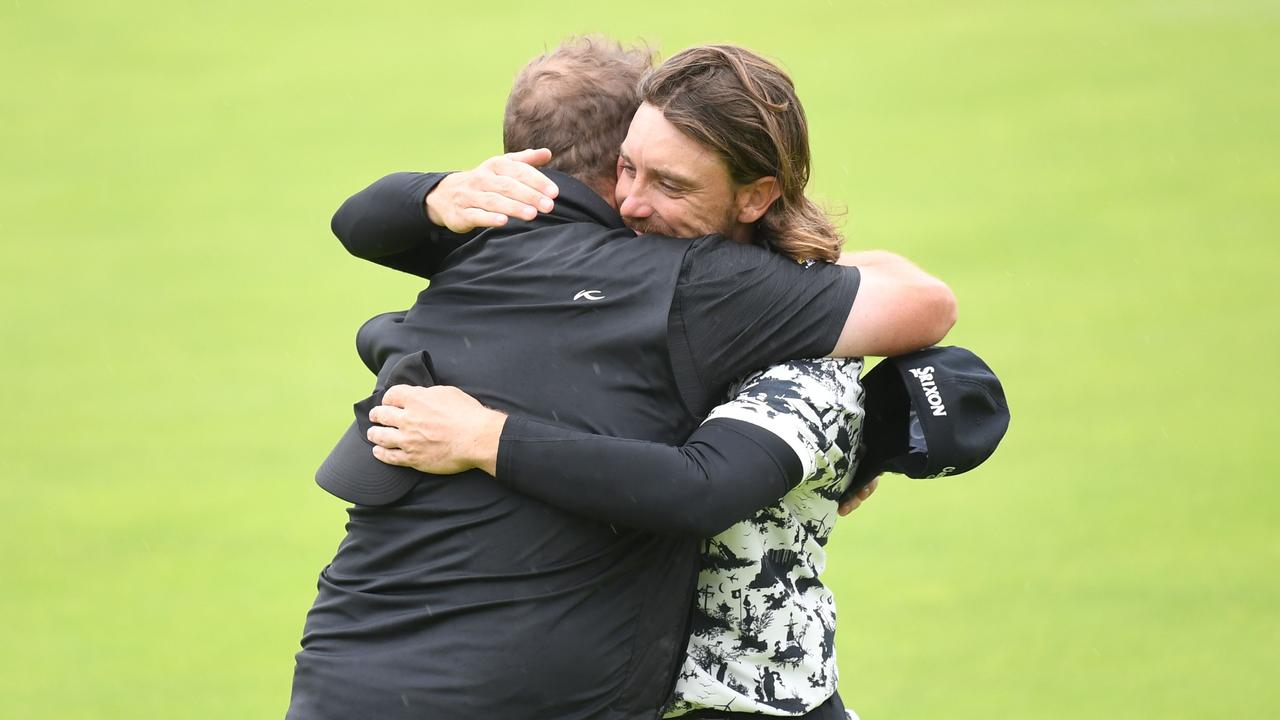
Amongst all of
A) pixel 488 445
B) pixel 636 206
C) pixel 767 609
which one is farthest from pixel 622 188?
pixel 767 609

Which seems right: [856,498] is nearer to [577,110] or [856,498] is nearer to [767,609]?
[767,609]

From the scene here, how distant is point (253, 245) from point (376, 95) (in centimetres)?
282

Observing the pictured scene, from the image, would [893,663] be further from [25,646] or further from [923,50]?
[923,50]

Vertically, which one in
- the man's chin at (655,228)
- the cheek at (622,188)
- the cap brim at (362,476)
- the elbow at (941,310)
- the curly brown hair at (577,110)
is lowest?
the cap brim at (362,476)

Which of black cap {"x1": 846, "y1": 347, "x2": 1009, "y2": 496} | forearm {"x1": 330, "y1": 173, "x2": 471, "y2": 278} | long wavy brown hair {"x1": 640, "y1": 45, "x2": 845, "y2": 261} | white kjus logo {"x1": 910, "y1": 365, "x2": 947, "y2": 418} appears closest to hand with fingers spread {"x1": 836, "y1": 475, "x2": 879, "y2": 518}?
black cap {"x1": 846, "y1": 347, "x2": 1009, "y2": 496}

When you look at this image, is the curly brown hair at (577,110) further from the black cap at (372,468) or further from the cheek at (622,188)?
the black cap at (372,468)

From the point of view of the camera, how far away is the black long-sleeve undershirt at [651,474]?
236 cm

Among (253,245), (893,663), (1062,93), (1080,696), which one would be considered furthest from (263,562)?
(1062,93)

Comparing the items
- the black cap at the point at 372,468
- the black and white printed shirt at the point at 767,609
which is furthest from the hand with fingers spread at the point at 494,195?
the black and white printed shirt at the point at 767,609

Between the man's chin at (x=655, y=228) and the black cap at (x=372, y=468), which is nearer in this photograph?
the black cap at (x=372, y=468)

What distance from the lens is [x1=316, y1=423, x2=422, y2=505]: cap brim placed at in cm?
251

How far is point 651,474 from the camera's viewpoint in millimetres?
2363

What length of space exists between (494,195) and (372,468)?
46cm

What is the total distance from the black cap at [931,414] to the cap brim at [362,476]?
76cm
